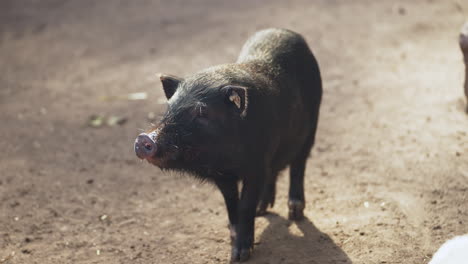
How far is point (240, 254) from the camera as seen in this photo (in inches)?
150

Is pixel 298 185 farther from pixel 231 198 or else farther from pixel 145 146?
pixel 145 146

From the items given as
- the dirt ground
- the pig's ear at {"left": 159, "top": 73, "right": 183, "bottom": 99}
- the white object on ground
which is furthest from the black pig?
the white object on ground

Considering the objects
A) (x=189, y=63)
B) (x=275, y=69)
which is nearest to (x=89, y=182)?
(x=275, y=69)

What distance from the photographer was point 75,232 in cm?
436

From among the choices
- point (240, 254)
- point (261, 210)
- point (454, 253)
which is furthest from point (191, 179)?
point (454, 253)

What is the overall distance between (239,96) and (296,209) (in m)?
1.20

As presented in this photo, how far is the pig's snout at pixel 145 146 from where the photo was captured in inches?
129

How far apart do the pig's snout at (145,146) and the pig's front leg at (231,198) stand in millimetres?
620

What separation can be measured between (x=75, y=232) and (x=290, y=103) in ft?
5.83

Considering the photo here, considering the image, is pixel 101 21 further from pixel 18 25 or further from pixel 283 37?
pixel 283 37

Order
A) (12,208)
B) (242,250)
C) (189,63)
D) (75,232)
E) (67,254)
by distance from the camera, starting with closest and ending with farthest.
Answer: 1. (242,250)
2. (67,254)
3. (75,232)
4. (12,208)
5. (189,63)

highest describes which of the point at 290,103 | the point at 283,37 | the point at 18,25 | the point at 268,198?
the point at 283,37

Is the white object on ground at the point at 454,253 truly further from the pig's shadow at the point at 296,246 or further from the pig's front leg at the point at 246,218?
the pig's front leg at the point at 246,218

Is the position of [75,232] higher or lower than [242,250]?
lower
